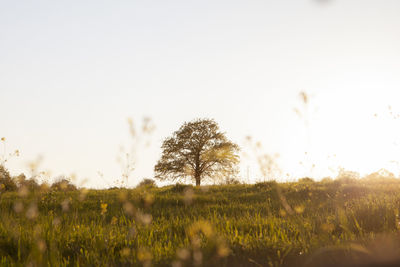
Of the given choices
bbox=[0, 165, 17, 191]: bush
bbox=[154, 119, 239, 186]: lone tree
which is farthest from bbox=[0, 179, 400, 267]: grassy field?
bbox=[154, 119, 239, 186]: lone tree

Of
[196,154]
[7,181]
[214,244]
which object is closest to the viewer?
[214,244]

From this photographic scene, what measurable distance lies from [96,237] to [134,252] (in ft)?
2.97

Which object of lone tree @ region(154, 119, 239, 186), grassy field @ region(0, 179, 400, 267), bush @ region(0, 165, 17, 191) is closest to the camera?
grassy field @ region(0, 179, 400, 267)

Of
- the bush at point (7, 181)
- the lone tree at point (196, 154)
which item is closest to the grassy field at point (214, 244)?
the bush at point (7, 181)

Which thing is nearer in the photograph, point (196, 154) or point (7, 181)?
point (7, 181)

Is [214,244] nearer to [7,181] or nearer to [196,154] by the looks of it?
[7,181]

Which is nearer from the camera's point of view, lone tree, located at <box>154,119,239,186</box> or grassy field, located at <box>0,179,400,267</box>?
grassy field, located at <box>0,179,400,267</box>

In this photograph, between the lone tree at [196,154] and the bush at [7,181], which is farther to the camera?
the lone tree at [196,154]

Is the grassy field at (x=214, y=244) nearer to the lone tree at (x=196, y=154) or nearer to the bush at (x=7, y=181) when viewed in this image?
the bush at (x=7, y=181)

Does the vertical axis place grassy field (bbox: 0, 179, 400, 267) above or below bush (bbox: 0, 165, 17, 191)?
below

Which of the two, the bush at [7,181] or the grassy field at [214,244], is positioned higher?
the bush at [7,181]

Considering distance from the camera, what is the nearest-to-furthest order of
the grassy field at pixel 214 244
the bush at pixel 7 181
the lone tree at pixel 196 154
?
the grassy field at pixel 214 244
the bush at pixel 7 181
the lone tree at pixel 196 154

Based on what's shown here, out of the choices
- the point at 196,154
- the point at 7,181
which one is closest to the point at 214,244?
the point at 7,181

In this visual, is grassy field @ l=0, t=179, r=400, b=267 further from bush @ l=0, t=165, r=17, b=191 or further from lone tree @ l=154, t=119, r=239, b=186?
lone tree @ l=154, t=119, r=239, b=186
